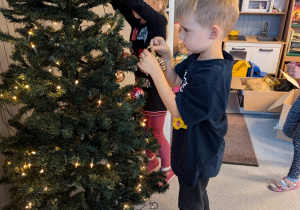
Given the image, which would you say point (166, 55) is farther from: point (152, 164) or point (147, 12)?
point (152, 164)

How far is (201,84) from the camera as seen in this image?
2.84ft

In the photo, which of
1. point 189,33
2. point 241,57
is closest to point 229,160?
point 189,33

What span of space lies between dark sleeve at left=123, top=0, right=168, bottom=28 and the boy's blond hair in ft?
1.19

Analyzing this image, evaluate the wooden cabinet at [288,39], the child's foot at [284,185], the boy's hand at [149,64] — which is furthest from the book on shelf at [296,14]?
the boy's hand at [149,64]

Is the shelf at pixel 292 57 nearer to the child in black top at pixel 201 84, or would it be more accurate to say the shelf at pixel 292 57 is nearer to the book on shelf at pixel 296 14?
the book on shelf at pixel 296 14

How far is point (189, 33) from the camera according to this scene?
36.2 inches

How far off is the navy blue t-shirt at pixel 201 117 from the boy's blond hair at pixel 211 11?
14cm

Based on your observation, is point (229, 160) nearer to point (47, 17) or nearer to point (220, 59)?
point (220, 59)

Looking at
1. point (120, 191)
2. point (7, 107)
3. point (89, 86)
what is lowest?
point (120, 191)

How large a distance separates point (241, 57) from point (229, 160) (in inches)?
75.5

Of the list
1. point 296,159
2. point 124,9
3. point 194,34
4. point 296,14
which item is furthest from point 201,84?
point 296,14

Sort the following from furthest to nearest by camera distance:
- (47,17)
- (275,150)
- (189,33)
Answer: (275,150) < (189,33) < (47,17)

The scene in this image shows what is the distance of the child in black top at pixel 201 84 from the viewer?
872 mm

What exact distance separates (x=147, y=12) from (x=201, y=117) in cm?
64
